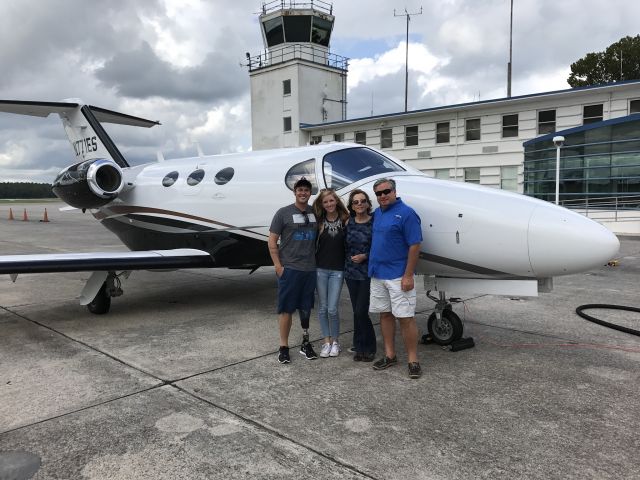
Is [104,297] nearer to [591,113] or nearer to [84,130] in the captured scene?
[84,130]

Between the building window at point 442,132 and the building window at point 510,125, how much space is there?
2.68 meters

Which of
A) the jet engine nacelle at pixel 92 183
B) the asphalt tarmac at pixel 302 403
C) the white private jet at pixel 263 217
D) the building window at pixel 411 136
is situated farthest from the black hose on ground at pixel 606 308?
the building window at pixel 411 136

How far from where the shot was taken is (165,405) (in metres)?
3.99

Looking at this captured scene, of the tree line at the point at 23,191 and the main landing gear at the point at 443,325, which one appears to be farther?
the tree line at the point at 23,191

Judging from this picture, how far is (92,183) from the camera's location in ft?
29.0

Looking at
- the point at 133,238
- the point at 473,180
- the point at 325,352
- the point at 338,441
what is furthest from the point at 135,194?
the point at 473,180

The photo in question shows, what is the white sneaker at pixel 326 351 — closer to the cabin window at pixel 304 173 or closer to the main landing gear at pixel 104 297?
the cabin window at pixel 304 173

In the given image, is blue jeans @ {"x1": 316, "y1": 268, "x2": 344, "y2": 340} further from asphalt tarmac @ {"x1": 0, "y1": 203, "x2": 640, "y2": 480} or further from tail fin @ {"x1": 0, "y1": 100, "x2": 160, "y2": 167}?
tail fin @ {"x1": 0, "y1": 100, "x2": 160, "y2": 167}

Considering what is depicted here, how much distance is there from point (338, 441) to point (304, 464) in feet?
1.17

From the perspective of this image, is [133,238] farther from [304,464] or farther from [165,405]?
[304,464]

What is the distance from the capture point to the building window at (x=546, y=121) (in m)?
22.1

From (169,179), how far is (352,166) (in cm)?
378

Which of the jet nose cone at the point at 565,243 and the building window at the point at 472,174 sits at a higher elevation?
the building window at the point at 472,174

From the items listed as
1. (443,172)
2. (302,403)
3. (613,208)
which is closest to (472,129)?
(443,172)
